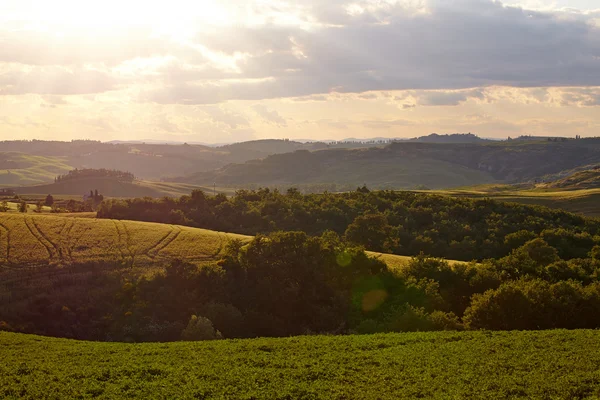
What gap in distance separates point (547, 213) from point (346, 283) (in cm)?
9267

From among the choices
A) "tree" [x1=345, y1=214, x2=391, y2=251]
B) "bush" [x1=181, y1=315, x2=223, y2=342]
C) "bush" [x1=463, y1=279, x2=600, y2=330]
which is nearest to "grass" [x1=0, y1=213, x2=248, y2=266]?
"bush" [x1=181, y1=315, x2=223, y2=342]

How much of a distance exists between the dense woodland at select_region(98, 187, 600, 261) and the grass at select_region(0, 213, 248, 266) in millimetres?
29543

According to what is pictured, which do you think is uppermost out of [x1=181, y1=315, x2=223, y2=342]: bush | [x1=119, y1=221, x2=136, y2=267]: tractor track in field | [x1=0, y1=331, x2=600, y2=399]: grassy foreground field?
[x1=119, y1=221, x2=136, y2=267]: tractor track in field

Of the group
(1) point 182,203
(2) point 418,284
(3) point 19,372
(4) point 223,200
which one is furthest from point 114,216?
(3) point 19,372

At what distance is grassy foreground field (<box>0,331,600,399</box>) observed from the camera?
111 ft

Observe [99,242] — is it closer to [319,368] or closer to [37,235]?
[37,235]

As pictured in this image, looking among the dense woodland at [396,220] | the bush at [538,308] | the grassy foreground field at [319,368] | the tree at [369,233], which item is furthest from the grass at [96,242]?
the bush at [538,308]

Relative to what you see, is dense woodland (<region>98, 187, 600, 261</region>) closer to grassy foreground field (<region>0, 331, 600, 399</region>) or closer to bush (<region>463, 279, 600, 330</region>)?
bush (<region>463, 279, 600, 330</region>)

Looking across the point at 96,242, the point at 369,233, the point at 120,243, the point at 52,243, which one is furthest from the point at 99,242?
the point at 369,233

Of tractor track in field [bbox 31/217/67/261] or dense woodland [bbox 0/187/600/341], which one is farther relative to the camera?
tractor track in field [bbox 31/217/67/261]

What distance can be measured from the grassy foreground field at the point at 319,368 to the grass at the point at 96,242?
31768 mm

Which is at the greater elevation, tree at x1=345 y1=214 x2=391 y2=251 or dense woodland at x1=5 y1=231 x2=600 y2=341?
tree at x1=345 y1=214 x2=391 y2=251

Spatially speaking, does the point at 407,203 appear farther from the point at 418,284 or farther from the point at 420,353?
the point at 420,353

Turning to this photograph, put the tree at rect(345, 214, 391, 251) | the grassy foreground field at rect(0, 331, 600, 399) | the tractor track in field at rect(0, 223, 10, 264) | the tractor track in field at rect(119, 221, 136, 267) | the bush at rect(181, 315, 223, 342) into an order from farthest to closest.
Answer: the tree at rect(345, 214, 391, 251)
the tractor track in field at rect(119, 221, 136, 267)
the tractor track in field at rect(0, 223, 10, 264)
the bush at rect(181, 315, 223, 342)
the grassy foreground field at rect(0, 331, 600, 399)
